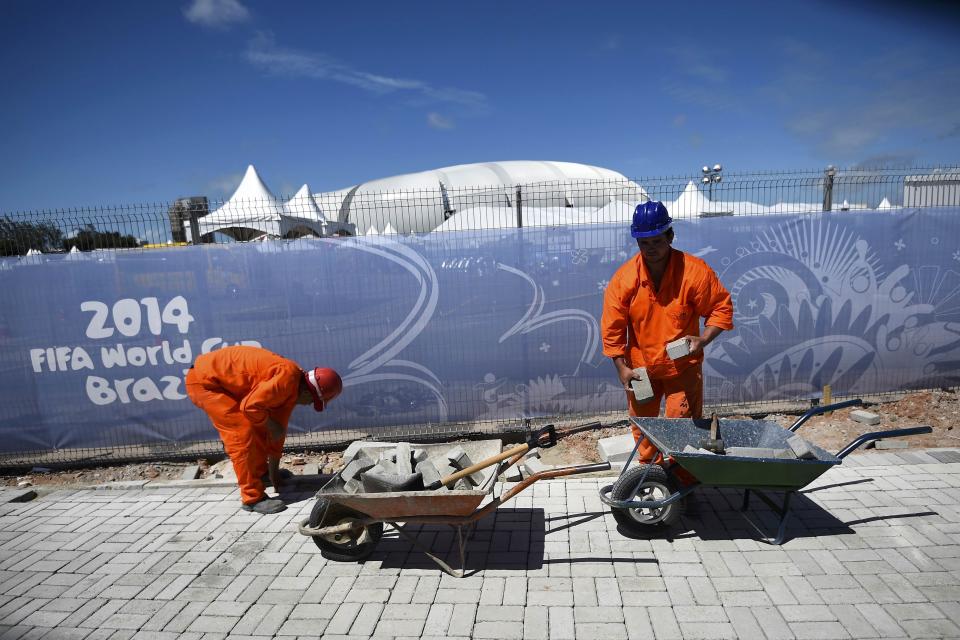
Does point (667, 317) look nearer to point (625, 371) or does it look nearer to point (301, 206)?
point (625, 371)

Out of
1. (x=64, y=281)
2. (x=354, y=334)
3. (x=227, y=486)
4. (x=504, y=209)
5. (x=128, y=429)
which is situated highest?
(x=504, y=209)

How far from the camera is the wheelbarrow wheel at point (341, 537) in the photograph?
143 inches

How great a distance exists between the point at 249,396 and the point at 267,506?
1.01 metres

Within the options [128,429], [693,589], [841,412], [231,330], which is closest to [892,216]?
[841,412]

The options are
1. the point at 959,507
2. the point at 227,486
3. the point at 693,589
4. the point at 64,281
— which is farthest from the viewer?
the point at 64,281

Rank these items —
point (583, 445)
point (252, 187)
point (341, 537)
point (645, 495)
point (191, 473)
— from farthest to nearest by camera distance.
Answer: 1. point (252, 187)
2. point (583, 445)
3. point (191, 473)
4. point (645, 495)
5. point (341, 537)

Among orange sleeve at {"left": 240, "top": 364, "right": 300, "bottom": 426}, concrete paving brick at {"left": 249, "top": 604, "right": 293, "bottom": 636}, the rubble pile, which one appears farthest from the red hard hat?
concrete paving brick at {"left": 249, "top": 604, "right": 293, "bottom": 636}

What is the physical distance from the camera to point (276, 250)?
587 centimetres

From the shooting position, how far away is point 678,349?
3.79 metres

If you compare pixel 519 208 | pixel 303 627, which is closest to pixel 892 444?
pixel 519 208

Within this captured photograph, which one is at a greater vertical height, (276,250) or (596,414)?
(276,250)

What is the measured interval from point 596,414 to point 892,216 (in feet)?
13.0

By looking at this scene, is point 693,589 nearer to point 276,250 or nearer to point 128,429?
point 276,250

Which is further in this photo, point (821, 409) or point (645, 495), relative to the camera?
point (821, 409)
